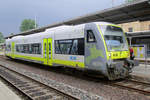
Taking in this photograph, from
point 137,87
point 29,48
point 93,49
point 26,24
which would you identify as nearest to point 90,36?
point 93,49

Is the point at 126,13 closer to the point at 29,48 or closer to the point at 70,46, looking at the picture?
the point at 70,46

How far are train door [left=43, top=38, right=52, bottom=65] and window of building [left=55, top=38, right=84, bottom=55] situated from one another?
83 cm

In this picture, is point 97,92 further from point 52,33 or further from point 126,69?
point 52,33

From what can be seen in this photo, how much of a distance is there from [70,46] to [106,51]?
2.60 meters

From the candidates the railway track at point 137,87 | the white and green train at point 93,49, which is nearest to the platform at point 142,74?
the railway track at point 137,87

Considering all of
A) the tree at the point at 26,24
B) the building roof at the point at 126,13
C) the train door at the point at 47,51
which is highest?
the tree at the point at 26,24

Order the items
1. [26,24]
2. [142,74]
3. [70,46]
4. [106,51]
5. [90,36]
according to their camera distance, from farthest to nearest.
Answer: [26,24] < [142,74] < [70,46] < [90,36] < [106,51]

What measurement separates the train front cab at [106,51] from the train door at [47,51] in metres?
3.85

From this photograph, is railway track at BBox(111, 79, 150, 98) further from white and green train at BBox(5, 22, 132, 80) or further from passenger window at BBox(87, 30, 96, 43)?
passenger window at BBox(87, 30, 96, 43)

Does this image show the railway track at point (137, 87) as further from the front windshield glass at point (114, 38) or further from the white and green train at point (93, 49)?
the front windshield glass at point (114, 38)

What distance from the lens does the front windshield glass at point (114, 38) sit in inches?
268

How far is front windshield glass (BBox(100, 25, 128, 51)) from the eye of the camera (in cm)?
681

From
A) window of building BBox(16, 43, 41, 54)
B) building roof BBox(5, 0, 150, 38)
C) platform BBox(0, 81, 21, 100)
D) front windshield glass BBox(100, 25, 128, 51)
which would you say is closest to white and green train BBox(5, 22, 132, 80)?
front windshield glass BBox(100, 25, 128, 51)

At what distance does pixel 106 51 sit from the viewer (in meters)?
6.44
